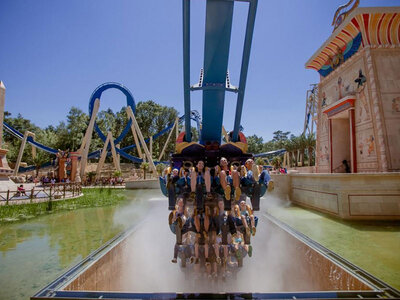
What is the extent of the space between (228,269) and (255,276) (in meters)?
0.73

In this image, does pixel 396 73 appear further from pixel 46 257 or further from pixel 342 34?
pixel 46 257

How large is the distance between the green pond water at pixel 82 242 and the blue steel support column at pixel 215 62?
4200mm

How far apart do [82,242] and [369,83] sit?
48.5 feet

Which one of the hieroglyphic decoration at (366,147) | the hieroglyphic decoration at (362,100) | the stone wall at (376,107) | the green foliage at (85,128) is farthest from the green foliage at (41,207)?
the green foliage at (85,128)

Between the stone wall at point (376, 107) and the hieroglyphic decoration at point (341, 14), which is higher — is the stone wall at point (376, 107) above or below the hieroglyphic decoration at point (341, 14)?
below

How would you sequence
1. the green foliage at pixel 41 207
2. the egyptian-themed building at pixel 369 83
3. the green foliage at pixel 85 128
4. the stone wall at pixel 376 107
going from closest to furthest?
the green foliage at pixel 41 207 → the stone wall at pixel 376 107 → the egyptian-themed building at pixel 369 83 → the green foliage at pixel 85 128

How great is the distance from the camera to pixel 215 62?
416cm

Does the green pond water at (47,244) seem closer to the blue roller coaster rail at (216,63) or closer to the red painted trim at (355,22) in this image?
the blue roller coaster rail at (216,63)

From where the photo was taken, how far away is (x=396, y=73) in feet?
40.4

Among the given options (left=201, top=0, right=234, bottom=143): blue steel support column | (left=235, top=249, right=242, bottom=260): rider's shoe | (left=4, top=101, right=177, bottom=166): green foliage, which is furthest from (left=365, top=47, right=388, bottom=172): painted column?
(left=4, top=101, right=177, bottom=166): green foliage

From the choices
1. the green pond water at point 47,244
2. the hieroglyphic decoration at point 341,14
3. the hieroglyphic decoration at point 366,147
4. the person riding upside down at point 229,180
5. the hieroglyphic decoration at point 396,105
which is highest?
the hieroglyphic decoration at point 341,14

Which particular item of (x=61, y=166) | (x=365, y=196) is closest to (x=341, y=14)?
(x=365, y=196)

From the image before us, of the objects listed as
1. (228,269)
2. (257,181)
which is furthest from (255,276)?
(257,181)

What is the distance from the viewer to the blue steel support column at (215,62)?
12.2 ft
